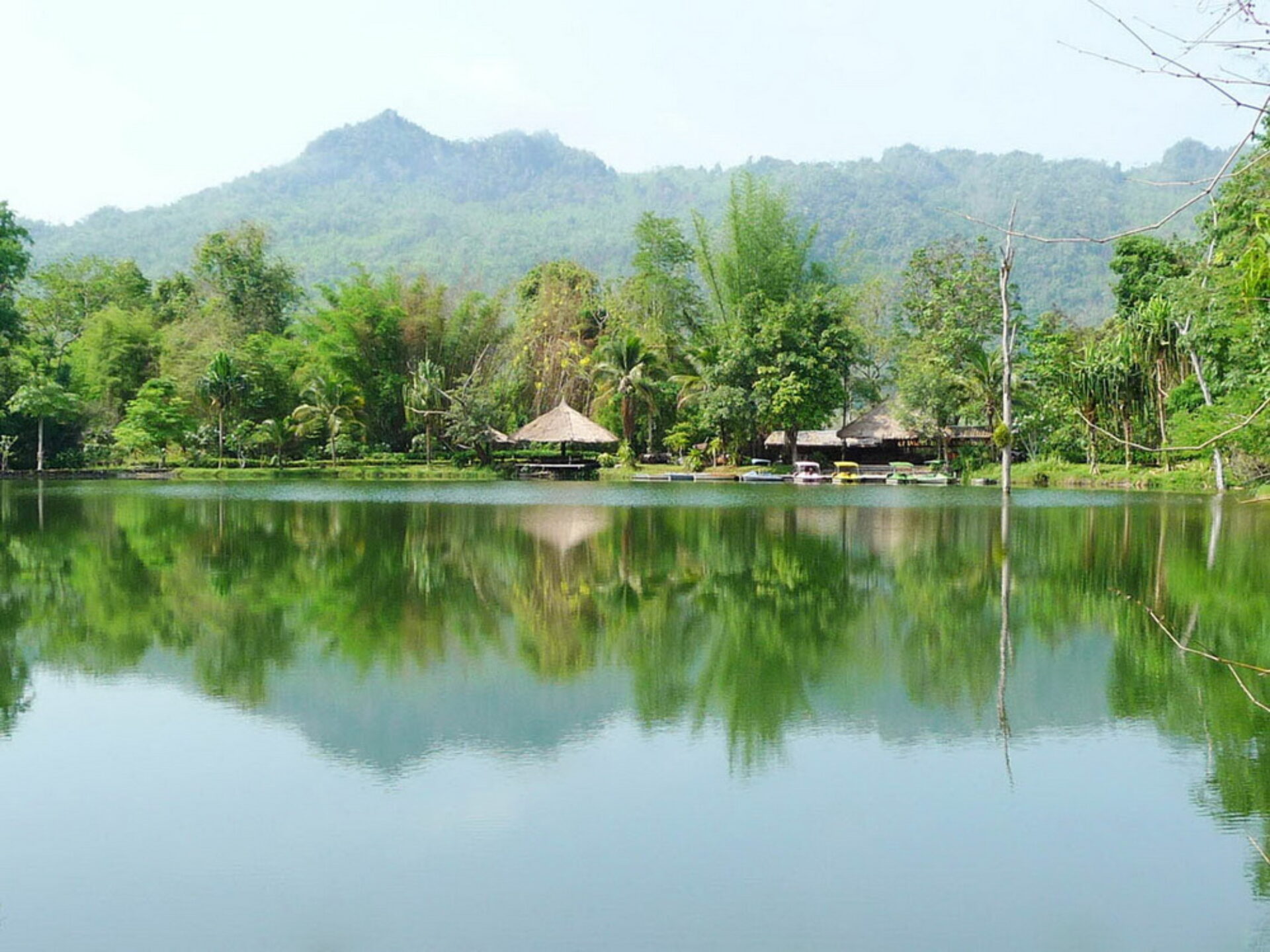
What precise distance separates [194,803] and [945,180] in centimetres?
11650

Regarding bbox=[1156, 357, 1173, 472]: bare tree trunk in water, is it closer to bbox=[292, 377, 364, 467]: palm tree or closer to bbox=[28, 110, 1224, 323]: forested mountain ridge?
bbox=[292, 377, 364, 467]: palm tree

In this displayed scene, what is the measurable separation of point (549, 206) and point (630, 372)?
83.5 meters

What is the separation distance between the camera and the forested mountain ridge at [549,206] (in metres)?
79.0

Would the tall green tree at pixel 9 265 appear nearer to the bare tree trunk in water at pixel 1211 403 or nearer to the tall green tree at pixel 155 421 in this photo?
the tall green tree at pixel 155 421

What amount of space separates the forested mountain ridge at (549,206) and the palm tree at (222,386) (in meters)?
31.3

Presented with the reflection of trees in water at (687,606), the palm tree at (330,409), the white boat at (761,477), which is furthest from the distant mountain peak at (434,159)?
the reflection of trees in water at (687,606)

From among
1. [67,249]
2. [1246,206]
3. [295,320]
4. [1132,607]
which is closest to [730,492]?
[1246,206]

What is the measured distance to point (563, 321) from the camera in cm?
4119

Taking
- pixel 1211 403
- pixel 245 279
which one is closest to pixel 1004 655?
pixel 1211 403

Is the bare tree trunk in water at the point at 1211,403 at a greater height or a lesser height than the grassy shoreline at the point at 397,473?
greater

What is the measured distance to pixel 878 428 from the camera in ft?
114

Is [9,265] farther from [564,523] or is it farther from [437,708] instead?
[437,708]

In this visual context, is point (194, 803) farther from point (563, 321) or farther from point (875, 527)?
point (563, 321)

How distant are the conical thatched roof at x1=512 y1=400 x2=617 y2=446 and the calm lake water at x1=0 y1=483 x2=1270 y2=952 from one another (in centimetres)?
2449
